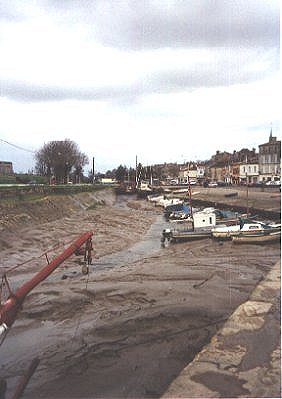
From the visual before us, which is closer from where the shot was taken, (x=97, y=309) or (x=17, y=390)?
(x=17, y=390)

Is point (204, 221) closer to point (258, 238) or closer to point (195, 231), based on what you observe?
point (195, 231)

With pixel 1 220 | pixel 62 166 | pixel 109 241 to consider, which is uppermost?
pixel 62 166

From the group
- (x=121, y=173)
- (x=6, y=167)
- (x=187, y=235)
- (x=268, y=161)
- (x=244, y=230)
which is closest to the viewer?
(x=244, y=230)

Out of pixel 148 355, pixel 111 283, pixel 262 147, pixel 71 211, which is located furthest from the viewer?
pixel 262 147

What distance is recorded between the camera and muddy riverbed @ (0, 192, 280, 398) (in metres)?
9.09

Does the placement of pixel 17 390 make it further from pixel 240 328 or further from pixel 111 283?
pixel 111 283

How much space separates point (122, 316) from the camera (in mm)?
13148

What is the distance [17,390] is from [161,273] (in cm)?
1165

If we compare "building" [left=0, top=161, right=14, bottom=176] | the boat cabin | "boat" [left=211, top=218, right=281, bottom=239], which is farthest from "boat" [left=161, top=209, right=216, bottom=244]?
"building" [left=0, top=161, right=14, bottom=176]

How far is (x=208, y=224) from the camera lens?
33719mm

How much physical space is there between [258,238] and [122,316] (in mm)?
18084

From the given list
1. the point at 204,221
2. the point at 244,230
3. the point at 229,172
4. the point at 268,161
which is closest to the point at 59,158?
the point at 229,172

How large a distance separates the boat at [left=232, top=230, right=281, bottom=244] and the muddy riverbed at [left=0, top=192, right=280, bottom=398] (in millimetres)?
1671

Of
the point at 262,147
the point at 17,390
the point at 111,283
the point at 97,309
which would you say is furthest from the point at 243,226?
the point at 262,147
